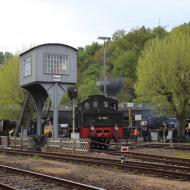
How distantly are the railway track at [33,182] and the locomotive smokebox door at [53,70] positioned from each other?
645 inches

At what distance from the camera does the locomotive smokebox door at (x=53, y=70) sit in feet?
111

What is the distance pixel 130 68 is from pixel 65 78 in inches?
2938

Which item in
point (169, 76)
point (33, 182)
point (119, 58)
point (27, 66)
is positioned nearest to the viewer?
point (33, 182)

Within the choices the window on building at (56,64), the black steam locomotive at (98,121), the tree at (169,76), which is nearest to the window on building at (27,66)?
the window on building at (56,64)

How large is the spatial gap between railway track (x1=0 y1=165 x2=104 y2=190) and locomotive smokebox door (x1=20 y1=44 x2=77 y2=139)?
53.7 feet

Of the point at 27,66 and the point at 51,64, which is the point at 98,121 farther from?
the point at 27,66

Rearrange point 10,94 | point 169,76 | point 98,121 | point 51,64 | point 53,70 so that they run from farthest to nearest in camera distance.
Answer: point 10,94, point 169,76, point 51,64, point 53,70, point 98,121

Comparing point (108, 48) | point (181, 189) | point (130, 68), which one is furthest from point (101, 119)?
point (108, 48)

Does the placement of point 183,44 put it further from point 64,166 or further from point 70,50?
point 64,166

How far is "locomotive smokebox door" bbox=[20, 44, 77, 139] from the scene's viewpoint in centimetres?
3397

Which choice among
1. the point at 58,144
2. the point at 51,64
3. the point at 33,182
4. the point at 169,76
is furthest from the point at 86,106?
the point at 33,182

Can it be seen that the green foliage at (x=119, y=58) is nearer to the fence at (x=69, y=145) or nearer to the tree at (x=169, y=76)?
the tree at (x=169, y=76)

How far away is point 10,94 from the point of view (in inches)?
2346

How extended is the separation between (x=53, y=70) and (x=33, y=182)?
20.3 m
